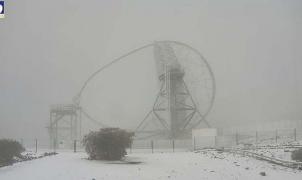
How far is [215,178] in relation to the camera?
72.2ft

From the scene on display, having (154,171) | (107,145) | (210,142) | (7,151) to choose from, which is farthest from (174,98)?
(154,171)

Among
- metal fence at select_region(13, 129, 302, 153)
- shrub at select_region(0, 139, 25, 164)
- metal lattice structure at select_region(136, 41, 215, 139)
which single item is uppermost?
metal lattice structure at select_region(136, 41, 215, 139)

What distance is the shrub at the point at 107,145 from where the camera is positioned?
2884cm

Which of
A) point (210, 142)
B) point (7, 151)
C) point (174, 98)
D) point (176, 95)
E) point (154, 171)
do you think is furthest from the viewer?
point (176, 95)

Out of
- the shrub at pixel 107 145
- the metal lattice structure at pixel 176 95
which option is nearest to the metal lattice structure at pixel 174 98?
the metal lattice structure at pixel 176 95

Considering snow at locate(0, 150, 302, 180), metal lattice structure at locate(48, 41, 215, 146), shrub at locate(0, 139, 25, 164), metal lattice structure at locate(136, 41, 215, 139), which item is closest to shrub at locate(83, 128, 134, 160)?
snow at locate(0, 150, 302, 180)

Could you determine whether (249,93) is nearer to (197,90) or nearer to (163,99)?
(197,90)

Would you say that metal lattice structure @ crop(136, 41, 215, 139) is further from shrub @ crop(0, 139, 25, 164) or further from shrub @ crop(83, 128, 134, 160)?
shrub @ crop(0, 139, 25, 164)

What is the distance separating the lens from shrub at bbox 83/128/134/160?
2884 centimetres

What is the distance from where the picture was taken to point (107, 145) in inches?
1137

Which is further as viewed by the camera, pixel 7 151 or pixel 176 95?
pixel 176 95

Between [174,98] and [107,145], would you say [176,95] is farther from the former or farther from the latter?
[107,145]

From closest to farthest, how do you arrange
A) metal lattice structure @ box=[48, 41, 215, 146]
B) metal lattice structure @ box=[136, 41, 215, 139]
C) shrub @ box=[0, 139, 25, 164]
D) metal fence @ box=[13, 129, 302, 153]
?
shrub @ box=[0, 139, 25, 164]
metal fence @ box=[13, 129, 302, 153]
metal lattice structure @ box=[136, 41, 215, 139]
metal lattice structure @ box=[48, 41, 215, 146]

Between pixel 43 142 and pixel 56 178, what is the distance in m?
71.6
